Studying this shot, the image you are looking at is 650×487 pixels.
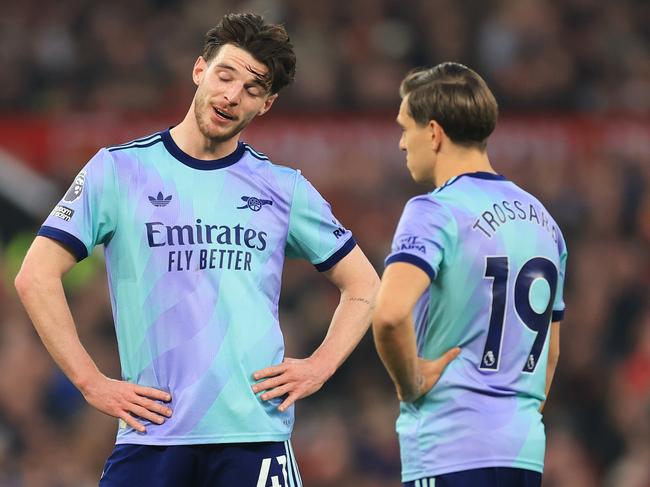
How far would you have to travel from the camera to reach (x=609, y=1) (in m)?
13.0

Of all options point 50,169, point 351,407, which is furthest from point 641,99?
point 50,169

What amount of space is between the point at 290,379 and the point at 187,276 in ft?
1.63

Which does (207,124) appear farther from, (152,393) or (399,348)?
(399,348)

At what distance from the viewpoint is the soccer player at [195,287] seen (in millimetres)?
4234

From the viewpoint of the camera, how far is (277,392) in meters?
4.35

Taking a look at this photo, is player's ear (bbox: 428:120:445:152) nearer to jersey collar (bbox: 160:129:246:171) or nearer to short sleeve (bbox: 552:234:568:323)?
short sleeve (bbox: 552:234:568:323)

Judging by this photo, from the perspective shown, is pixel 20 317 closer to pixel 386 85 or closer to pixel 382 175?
pixel 382 175

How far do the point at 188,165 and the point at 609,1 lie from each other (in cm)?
940

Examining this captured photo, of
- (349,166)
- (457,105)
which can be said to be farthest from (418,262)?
(349,166)

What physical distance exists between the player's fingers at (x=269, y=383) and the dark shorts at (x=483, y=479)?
0.55 m

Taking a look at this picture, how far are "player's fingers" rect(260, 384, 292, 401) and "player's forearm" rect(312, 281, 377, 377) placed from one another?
0.24 meters

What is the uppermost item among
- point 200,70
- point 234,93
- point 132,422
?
point 200,70

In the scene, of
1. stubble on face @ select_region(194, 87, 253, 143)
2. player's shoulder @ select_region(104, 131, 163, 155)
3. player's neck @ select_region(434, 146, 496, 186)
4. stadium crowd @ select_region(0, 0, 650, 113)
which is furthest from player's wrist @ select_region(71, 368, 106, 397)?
stadium crowd @ select_region(0, 0, 650, 113)

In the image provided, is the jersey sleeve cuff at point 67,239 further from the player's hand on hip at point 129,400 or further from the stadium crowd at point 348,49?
the stadium crowd at point 348,49
